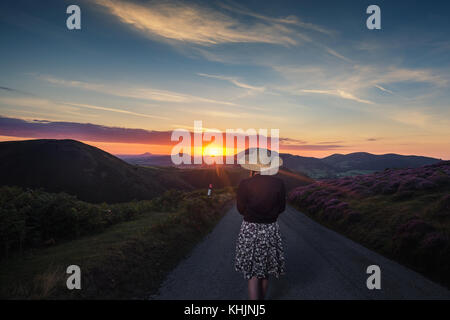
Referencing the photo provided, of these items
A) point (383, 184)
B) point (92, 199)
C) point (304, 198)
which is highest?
point (383, 184)

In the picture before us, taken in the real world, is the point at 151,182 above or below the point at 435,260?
below

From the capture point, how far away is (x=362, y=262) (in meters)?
8.23

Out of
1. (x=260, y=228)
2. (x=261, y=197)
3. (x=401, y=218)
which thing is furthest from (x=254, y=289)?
(x=401, y=218)

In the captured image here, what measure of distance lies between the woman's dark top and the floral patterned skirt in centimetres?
21

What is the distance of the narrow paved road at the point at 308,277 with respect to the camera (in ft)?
18.9

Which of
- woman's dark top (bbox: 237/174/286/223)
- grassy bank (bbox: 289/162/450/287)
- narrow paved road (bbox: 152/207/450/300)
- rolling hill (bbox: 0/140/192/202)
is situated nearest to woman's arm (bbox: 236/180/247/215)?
woman's dark top (bbox: 237/174/286/223)

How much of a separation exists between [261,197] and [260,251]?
1202 millimetres

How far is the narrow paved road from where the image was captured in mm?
5758
